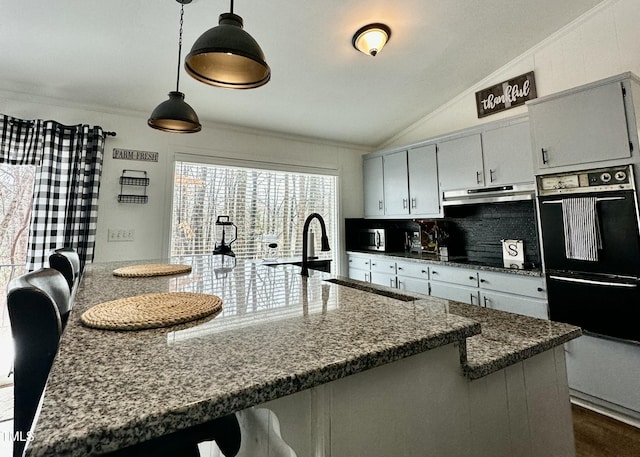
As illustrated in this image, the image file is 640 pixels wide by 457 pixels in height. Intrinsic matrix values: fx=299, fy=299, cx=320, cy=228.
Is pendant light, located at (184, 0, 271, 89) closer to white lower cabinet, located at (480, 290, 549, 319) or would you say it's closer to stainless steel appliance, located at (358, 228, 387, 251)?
white lower cabinet, located at (480, 290, 549, 319)

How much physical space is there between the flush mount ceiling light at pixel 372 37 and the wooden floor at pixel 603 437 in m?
3.09

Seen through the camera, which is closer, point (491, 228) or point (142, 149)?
point (142, 149)

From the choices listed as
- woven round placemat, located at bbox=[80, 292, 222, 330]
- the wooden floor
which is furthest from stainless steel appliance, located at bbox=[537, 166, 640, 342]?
woven round placemat, located at bbox=[80, 292, 222, 330]

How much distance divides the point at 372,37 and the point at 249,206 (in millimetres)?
2268

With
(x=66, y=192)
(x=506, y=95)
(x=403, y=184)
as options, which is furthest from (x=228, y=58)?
(x=506, y=95)

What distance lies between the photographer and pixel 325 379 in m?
0.51

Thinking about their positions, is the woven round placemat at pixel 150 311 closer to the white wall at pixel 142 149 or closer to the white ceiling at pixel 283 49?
the white ceiling at pixel 283 49

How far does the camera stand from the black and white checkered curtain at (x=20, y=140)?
8.19 ft

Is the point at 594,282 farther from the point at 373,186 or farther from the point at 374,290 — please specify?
the point at 373,186

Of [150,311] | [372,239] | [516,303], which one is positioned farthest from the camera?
[372,239]

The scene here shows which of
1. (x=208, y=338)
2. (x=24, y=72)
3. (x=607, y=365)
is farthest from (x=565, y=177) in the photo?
(x=24, y=72)

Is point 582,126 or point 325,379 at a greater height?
point 582,126

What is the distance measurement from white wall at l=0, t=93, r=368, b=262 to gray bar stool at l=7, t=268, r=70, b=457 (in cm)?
254

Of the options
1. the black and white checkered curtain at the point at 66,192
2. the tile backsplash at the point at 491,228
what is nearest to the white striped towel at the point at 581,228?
the tile backsplash at the point at 491,228
